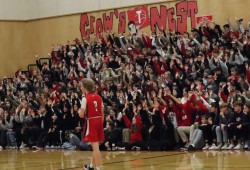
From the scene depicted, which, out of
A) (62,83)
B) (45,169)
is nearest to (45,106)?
(62,83)

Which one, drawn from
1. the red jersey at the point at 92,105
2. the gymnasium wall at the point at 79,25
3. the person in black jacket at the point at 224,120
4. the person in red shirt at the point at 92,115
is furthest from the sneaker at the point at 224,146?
the gymnasium wall at the point at 79,25

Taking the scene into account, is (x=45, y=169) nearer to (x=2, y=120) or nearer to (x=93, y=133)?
(x=93, y=133)

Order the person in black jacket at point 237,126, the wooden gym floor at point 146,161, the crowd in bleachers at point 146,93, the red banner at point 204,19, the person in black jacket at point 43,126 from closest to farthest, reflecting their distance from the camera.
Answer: the wooden gym floor at point 146,161
the person in black jacket at point 237,126
the crowd in bleachers at point 146,93
the person in black jacket at point 43,126
the red banner at point 204,19

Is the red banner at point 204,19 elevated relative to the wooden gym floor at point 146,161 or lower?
elevated

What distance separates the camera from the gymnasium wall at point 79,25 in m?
25.8

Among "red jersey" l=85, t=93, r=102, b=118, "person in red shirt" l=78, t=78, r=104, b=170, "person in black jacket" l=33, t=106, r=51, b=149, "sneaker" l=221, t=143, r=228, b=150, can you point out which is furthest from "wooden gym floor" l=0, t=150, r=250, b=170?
"person in black jacket" l=33, t=106, r=51, b=149

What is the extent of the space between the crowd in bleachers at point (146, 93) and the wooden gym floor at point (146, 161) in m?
1.31

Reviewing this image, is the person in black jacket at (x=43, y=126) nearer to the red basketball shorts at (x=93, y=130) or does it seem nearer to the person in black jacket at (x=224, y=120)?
the person in black jacket at (x=224, y=120)

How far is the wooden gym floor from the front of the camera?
14000 mm

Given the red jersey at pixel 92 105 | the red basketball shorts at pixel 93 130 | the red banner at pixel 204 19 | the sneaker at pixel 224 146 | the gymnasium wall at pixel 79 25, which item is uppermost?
the gymnasium wall at pixel 79 25

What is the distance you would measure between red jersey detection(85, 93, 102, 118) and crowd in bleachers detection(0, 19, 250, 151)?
22.8 feet

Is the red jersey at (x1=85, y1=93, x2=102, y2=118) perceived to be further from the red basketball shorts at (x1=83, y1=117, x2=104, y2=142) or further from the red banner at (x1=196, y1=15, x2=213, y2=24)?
the red banner at (x1=196, y1=15, x2=213, y2=24)

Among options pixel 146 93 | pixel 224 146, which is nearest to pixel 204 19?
pixel 146 93

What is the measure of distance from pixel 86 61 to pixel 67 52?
6.73ft
